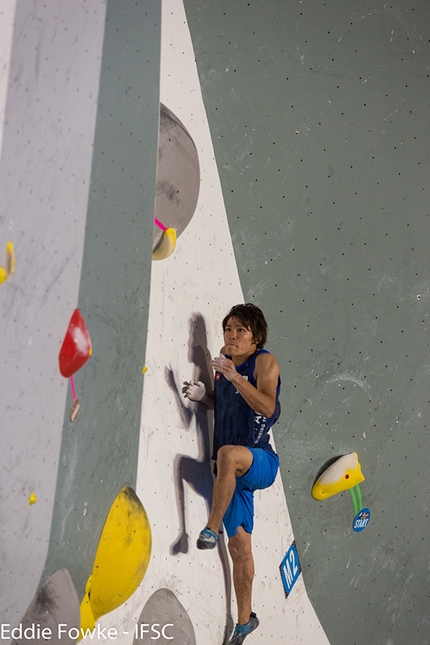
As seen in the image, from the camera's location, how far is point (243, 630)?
2447 mm

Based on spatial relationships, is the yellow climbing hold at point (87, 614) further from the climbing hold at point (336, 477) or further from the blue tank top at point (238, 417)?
the climbing hold at point (336, 477)

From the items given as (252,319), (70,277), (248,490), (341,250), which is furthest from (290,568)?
(70,277)

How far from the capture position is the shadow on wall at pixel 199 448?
2389 millimetres

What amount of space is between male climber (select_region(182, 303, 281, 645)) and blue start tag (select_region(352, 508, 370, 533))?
0.60 meters

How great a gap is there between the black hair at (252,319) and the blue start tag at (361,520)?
0.87m

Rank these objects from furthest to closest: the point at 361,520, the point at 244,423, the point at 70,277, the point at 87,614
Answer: the point at 361,520
the point at 244,423
the point at 87,614
the point at 70,277

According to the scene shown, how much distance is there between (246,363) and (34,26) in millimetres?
1135

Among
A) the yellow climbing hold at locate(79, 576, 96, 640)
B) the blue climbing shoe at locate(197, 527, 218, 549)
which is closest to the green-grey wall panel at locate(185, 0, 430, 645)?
the blue climbing shoe at locate(197, 527, 218, 549)

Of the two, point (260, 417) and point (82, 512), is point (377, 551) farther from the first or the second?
point (82, 512)

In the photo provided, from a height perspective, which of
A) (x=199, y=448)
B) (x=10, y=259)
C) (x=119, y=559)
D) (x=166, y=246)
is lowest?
(x=119, y=559)

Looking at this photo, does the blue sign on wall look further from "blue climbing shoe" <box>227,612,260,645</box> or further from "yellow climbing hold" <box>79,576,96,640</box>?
"yellow climbing hold" <box>79,576,96,640</box>

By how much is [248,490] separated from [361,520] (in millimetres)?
679

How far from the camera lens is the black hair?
7.94ft

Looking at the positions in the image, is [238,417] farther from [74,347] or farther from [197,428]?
[74,347]
